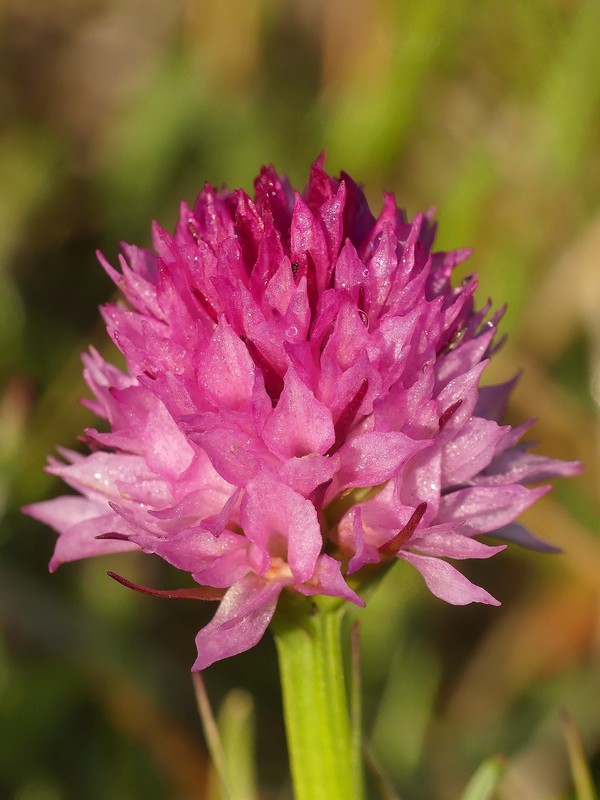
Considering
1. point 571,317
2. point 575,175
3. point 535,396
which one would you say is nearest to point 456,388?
point 535,396

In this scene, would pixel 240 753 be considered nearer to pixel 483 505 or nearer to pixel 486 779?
pixel 486 779

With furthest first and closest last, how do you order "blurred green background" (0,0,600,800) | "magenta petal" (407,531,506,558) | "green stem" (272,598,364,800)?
"blurred green background" (0,0,600,800), "green stem" (272,598,364,800), "magenta petal" (407,531,506,558)

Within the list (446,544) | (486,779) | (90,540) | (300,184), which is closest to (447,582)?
(446,544)

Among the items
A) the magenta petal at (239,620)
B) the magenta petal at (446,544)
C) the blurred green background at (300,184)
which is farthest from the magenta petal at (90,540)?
the blurred green background at (300,184)

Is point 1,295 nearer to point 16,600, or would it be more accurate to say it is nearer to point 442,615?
point 16,600

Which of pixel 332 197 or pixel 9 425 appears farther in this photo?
pixel 9 425

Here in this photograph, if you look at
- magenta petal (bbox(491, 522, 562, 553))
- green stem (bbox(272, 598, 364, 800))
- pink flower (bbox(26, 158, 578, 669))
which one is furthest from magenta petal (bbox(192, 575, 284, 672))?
magenta petal (bbox(491, 522, 562, 553))

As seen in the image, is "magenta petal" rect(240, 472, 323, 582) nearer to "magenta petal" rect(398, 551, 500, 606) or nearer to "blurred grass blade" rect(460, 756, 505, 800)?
"magenta petal" rect(398, 551, 500, 606)
